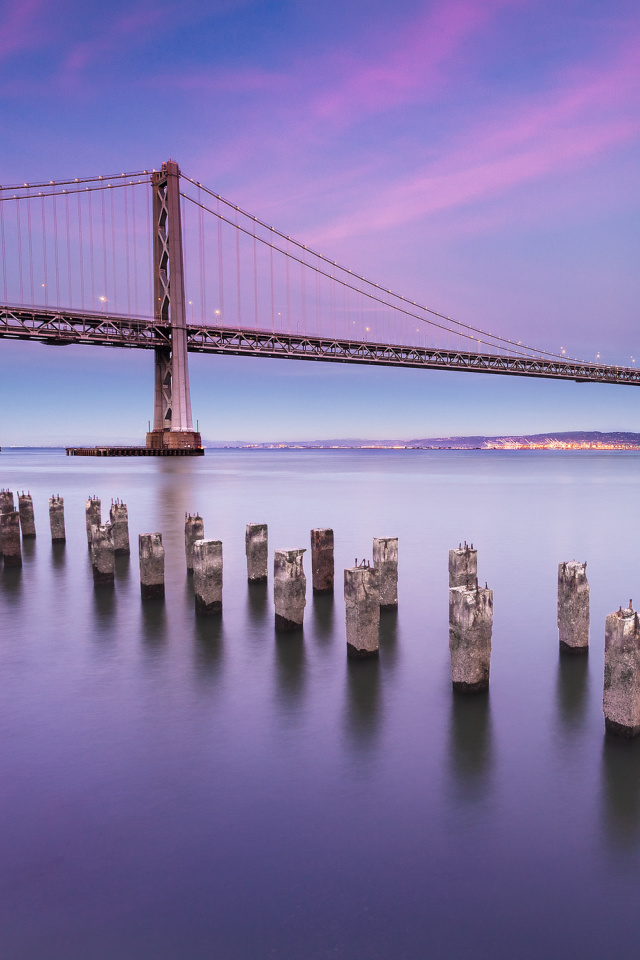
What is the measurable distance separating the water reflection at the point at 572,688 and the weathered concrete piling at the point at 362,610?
5.64 feet

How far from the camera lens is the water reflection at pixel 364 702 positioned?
5314 millimetres

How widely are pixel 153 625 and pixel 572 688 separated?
→ 4.71 m

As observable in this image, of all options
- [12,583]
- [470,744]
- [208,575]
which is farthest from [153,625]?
[470,744]

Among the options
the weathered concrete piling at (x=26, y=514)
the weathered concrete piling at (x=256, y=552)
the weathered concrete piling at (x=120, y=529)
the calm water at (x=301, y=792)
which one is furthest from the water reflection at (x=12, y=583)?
the weathered concrete piling at (x=26, y=514)

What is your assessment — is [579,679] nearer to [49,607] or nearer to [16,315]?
[49,607]

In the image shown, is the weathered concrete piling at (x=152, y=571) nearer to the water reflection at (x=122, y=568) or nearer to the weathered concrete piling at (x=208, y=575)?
the weathered concrete piling at (x=208, y=575)

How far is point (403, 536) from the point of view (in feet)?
55.2

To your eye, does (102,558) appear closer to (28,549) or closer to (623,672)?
(28,549)

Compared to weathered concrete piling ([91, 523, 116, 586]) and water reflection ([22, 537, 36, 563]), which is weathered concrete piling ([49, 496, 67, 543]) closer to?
water reflection ([22, 537, 36, 563])

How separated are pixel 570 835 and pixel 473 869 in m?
0.69

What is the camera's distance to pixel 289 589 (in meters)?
7.30

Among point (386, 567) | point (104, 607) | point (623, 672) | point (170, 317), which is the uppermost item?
point (170, 317)

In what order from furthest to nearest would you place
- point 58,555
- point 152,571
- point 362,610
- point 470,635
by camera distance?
point 58,555
point 152,571
point 362,610
point 470,635

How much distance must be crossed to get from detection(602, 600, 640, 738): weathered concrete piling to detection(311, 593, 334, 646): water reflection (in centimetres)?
323
